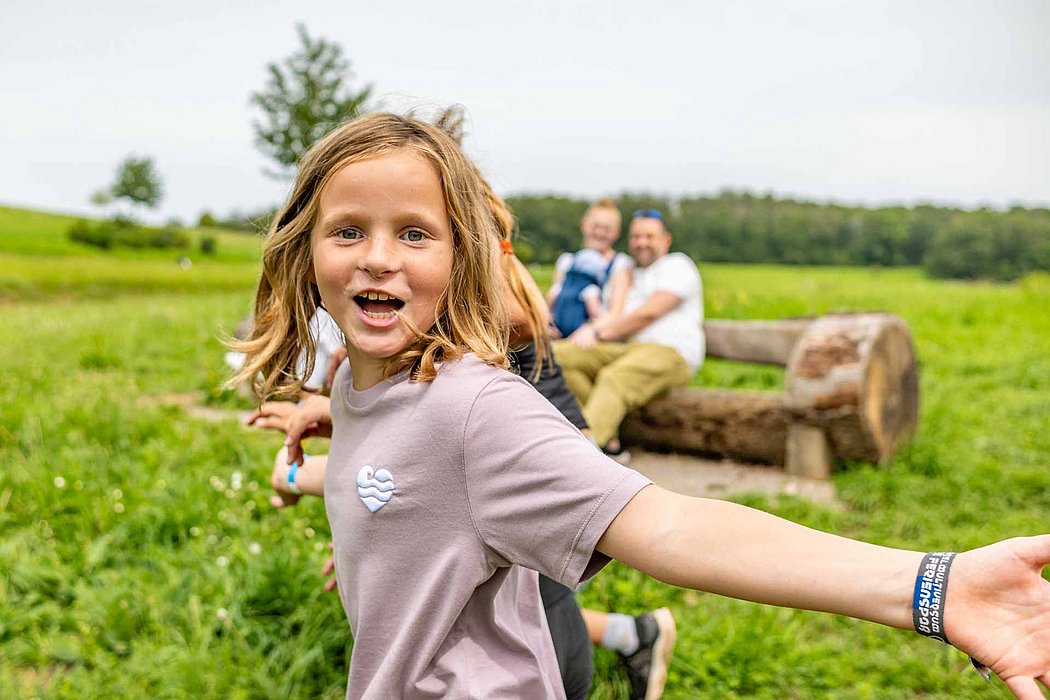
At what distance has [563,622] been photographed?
7.06ft

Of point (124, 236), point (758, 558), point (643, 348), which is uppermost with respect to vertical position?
point (758, 558)

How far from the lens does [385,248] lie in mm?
1457

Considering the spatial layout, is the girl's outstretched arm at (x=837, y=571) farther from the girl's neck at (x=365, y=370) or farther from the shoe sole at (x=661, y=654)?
the shoe sole at (x=661, y=654)

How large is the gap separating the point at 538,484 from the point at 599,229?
5402mm

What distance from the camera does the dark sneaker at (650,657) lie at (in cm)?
267

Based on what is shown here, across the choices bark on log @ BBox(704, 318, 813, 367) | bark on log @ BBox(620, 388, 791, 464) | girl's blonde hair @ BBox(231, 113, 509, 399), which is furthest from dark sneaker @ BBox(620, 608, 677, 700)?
bark on log @ BBox(704, 318, 813, 367)

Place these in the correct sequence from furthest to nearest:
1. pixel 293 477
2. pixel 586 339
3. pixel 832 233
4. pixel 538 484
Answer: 1. pixel 832 233
2. pixel 586 339
3. pixel 293 477
4. pixel 538 484

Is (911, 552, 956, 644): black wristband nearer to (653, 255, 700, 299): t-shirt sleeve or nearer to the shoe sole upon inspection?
the shoe sole

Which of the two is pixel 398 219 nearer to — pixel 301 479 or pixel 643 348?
pixel 301 479

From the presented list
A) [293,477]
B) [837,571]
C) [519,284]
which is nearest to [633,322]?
[519,284]


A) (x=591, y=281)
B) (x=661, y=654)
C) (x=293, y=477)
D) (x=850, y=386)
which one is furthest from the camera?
(x=591, y=281)

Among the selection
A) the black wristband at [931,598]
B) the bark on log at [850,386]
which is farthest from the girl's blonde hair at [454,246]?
the bark on log at [850,386]

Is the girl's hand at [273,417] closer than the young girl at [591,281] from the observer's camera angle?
Yes

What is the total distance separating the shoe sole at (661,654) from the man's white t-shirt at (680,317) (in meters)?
2.74
